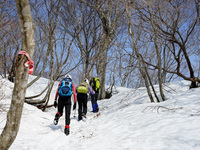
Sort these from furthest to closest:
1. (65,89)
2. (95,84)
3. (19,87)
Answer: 1. (95,84)
2. (65,89)
3. (19,87)

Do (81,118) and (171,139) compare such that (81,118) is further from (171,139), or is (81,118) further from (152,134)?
(171,139)

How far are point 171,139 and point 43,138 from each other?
2847 mm

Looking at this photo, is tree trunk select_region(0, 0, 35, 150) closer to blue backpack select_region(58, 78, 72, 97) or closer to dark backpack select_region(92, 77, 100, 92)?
blue backpack select_region(58, 78, 72, 97)

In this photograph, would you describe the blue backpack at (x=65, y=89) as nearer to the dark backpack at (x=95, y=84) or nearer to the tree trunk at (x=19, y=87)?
the tree trunk at (x=19, y=87)

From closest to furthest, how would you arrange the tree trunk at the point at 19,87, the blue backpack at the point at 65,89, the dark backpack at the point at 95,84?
the tree trunk at the point at 19,87 < the blue backpack at the point at 65,89 < the dark backpack at the point at 95,84

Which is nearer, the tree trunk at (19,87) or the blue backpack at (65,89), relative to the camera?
the tree trunk at (19,87)

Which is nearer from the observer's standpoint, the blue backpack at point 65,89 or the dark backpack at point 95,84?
the blue backpack at point 65,89

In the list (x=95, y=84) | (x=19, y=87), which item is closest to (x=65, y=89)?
(x=19, y=87)

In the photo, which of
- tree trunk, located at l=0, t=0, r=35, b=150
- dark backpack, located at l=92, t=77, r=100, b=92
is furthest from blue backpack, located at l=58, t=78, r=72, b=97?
dark backpack, located at l=92, t=77, r=100, b=92

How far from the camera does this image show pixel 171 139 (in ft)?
7.37

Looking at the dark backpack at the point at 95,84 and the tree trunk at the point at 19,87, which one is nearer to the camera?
the tree trunk at the point at 19,87

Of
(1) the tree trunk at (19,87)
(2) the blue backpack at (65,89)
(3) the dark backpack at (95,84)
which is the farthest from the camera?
(3) the dark backpack at (95,84)

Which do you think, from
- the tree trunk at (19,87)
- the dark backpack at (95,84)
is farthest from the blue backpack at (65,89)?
the dark backpack at (95,84)

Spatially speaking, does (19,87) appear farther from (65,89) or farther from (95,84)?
(95,84)
